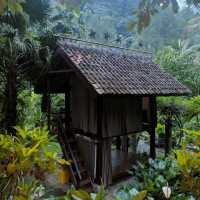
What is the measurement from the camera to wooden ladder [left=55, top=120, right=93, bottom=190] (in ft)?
23.1

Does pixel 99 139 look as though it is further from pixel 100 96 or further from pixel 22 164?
pixel 22 164

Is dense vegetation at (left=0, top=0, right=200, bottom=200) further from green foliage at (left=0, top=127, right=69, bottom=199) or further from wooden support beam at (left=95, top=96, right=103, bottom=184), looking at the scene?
wooden support beam at (left=95, top=96, right=103, bottom=184)

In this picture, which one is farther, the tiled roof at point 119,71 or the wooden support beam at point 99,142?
the wooden support beam at point 99,142

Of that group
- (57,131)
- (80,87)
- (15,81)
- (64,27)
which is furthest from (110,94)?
(64,27)

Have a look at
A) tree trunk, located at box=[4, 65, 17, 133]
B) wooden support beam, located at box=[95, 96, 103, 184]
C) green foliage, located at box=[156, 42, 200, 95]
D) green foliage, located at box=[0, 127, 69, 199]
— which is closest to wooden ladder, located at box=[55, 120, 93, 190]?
wooden support beam, located at box=[95, 96, 103, 184]

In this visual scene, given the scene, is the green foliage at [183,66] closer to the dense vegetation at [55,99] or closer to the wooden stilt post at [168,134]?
the dense vegetation at [55,99]

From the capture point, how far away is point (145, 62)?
953cm

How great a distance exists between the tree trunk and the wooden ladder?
140cm

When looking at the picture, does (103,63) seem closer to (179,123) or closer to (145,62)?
(145,62)

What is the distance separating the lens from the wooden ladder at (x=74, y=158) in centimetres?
705

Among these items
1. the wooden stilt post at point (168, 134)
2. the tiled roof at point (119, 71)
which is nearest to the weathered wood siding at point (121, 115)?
the tiled roof at point (119, 71)

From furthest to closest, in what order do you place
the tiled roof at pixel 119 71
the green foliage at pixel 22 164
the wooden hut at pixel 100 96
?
the wooden hut at pixel 100 96 < the tiled roof at pixel 119 71 < the green foliage at pixel 22 164

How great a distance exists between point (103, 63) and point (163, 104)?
3.40 metres

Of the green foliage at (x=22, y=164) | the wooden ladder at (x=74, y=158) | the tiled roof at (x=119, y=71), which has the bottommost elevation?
the wooden ladder at (x=74, y=158)
